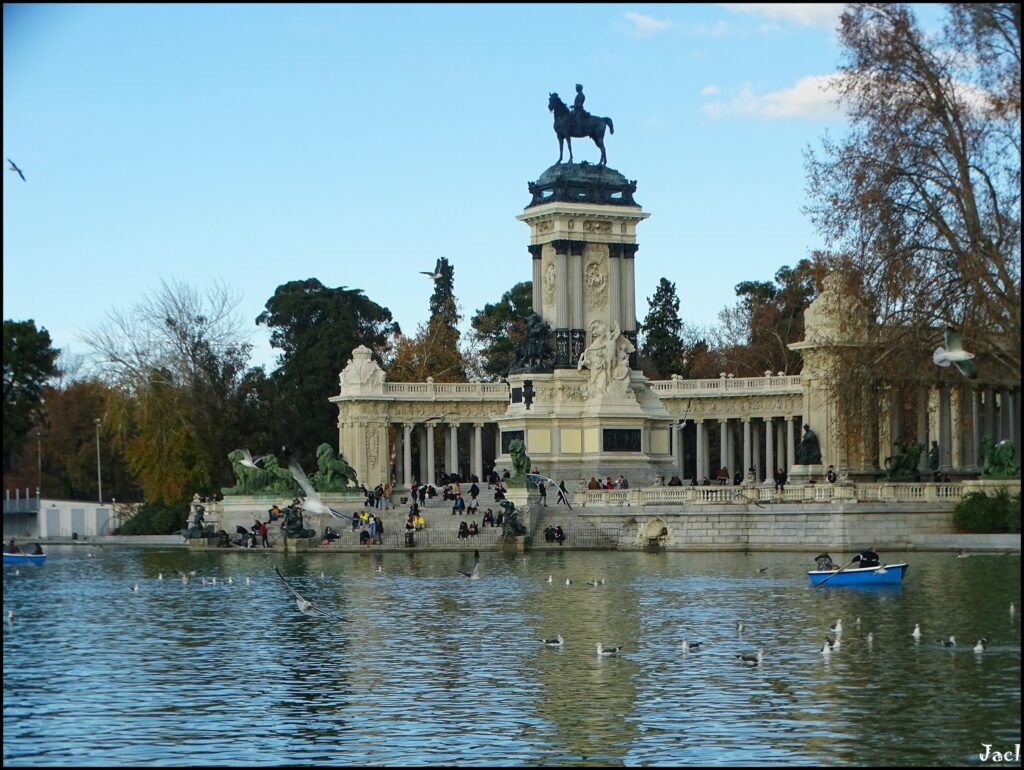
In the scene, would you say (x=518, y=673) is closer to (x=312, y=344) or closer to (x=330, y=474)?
(x=330, y=474)

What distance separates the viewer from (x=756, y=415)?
81.5 meters

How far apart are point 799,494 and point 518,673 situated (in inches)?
1064

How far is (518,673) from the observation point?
93.2 feet

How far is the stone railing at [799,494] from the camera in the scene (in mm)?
53156

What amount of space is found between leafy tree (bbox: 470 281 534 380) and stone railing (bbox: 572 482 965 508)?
1737 inches

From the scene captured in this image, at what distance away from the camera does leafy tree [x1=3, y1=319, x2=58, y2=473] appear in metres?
97.8

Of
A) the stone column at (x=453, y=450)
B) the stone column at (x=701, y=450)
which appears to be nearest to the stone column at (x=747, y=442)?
the stone column at (x=701, y=450)

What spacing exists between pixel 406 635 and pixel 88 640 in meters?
5.49

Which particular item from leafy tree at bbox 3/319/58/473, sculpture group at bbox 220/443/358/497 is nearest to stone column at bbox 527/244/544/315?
sculpture group at bbox 220/443/358/497

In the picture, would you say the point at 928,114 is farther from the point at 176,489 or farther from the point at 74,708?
the point at 176,489

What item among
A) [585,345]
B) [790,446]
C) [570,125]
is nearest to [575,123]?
[570,125]

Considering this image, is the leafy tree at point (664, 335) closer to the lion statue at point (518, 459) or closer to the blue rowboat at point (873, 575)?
the lion statue at point (518, 459)

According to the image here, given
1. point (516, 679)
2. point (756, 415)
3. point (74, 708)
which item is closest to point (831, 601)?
point (516, 679)

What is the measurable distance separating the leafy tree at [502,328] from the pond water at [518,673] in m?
57.4
